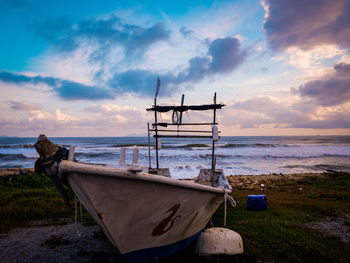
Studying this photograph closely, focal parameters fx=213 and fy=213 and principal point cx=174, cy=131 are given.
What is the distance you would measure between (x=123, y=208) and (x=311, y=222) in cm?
594

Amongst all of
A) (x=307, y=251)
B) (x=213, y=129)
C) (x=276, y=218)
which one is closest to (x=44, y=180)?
(x=213, y=129)

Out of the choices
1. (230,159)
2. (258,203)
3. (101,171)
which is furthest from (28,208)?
(230,159)

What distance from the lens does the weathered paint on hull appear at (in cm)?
292

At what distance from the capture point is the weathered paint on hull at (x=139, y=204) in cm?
292

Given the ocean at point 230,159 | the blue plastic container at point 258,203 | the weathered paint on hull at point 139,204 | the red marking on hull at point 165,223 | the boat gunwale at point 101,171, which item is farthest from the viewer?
the ocean at point 230,159

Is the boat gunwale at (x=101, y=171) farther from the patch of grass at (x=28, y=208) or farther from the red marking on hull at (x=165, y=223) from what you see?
the patch of grass at (x=28, y=208)

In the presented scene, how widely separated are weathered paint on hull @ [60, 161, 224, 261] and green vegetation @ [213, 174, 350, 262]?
2.01 metres

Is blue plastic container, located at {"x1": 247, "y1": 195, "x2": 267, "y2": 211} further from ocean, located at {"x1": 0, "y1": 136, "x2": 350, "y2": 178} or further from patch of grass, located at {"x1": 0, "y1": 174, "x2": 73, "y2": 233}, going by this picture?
patch of grass, located at {"x1": 0, "y1": 174, "x2": 73, "y2": 233}

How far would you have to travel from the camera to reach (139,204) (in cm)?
324

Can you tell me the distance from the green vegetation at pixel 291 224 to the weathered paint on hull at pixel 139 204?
2.01 metres

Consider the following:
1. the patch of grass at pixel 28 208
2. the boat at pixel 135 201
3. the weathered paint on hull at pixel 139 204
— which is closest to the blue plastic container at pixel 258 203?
the boat at pixel 135 201

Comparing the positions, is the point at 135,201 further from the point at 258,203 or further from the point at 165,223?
the point at 258,203

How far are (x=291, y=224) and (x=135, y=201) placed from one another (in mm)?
5141

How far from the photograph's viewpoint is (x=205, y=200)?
403 centimetres
